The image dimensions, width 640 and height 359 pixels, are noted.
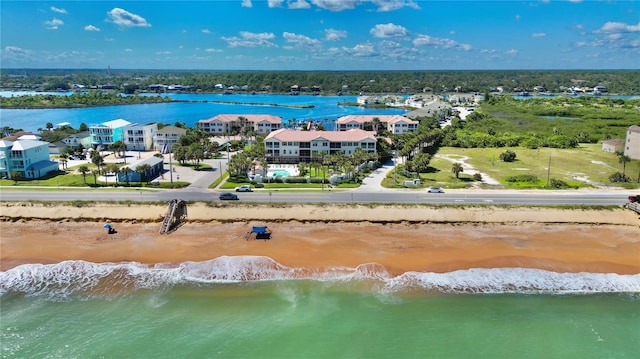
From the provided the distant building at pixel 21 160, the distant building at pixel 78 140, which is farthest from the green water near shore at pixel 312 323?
the distant building at pixel 78 140

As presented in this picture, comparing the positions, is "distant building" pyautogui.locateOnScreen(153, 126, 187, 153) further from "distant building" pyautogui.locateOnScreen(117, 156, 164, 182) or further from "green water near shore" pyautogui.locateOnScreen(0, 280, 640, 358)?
"green water near shore" pyautogui.locateOnScreen(0, 280, 640, 358)

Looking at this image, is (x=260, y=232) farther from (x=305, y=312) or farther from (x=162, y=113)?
(x=162, y=113)

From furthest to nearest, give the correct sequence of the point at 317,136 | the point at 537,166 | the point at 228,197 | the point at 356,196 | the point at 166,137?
the point at 166,137
the point at 317,136
the point at 537,166
the point at 356,196
the point at 228,197

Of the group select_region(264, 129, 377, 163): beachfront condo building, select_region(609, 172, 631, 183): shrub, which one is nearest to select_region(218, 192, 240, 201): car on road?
select_region(264, 129, 377, 163): beachfront condo building

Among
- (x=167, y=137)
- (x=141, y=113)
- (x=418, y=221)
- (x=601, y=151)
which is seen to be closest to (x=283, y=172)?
(x=418, y=221)

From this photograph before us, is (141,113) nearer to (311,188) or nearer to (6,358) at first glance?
(311,188)

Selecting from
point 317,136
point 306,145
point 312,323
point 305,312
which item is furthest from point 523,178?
point 312,323

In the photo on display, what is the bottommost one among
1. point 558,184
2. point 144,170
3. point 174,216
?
point 174,216
